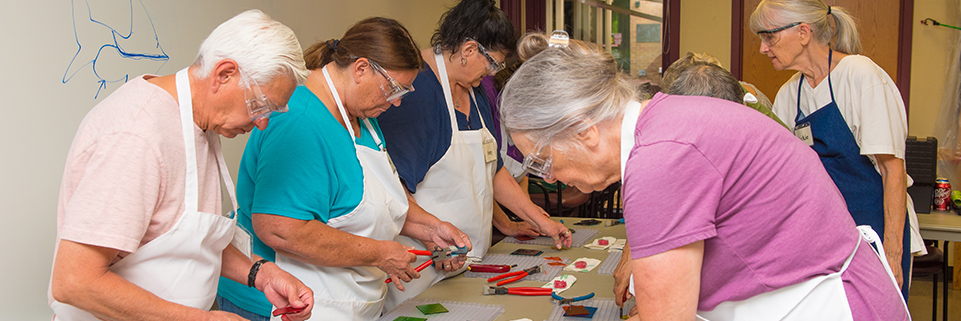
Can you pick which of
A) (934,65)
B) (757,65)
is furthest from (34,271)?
(934,65)

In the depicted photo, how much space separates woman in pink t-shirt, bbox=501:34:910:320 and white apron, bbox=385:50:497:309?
1.09 metres

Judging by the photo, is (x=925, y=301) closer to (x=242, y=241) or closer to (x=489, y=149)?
(x=489, y=149)

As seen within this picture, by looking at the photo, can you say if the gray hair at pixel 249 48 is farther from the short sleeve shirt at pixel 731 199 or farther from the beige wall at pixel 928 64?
the beige wall at pixel 928 64

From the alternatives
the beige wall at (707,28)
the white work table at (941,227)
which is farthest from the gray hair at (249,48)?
the beige wall at (707,28)

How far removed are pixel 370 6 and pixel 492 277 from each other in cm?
202

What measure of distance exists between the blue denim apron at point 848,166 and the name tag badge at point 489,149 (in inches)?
48.3

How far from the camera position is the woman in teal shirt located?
5.42ft

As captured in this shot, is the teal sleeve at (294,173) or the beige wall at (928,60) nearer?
the teal sleeve at (294,173)

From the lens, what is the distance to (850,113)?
2.36 meters

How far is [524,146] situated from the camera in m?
1.31

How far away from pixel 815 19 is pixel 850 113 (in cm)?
37

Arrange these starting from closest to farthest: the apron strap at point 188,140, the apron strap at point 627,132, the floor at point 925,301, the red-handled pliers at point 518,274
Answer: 1. the apron strap at point 627,132
2. the apron strap at point 188,140
3. the red-handled pliers at point 518,274
4. the floor at point 925,301

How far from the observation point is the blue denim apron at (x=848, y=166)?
239 centimetres

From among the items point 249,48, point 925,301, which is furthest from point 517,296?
point 925,301
